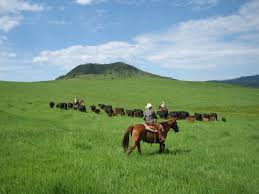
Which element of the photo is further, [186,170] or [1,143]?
[1,143]

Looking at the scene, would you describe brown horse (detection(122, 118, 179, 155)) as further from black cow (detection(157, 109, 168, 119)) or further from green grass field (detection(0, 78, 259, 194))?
black cow (detection(157, 109, 168, 119))

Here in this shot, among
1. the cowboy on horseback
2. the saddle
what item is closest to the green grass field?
the cowboy on horseback

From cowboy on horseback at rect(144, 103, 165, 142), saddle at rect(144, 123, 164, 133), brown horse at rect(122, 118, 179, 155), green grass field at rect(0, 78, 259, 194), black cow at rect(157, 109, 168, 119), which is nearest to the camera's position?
green grass field at rect(0, 78, 259, 194)

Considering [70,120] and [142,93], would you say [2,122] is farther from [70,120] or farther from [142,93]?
[142,93]

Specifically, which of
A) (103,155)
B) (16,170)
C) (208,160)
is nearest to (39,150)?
(103,155)

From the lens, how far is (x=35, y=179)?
9898 mm

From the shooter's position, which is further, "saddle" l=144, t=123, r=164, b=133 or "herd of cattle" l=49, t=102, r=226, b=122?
"herd of cattle" l=49, t=102, r=226, b=122

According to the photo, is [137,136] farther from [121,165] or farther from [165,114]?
[165,114]

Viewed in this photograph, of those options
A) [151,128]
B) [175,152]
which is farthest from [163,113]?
[151,128]

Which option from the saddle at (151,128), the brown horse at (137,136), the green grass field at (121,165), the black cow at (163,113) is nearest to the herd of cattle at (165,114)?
the black cow at (163,113)

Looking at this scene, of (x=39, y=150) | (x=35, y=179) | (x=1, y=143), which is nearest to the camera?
(x=35, y=179)

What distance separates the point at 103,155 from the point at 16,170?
12.8ft

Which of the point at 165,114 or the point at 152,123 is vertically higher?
the point at 152,123

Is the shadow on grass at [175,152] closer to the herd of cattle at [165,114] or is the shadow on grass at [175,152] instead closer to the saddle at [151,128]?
the saddle at [151,128]
